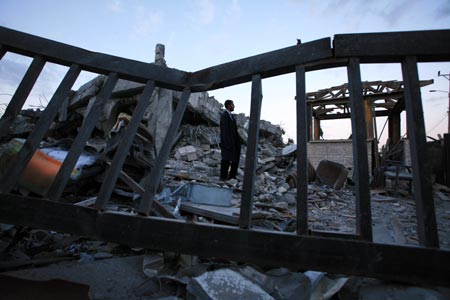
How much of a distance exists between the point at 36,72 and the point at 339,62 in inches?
53.8

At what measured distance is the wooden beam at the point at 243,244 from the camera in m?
0.79

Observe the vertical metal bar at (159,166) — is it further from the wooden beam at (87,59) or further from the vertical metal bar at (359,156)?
the vertical metal bar at (359,156)

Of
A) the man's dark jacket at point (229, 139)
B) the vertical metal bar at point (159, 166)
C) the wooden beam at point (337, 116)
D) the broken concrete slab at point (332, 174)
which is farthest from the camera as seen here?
the wooden beam at point (337, 116)

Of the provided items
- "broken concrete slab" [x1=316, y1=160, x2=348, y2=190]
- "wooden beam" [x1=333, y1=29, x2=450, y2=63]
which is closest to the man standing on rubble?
"broken concrete slab" [x1=316, y1=160, x2=348, y2=190]

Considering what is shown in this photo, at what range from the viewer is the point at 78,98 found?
1119 centimetres

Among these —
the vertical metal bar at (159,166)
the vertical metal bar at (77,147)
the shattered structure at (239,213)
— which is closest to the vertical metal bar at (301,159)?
the shattered structure at (239,213)

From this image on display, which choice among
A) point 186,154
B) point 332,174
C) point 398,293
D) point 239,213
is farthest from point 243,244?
point 186,154

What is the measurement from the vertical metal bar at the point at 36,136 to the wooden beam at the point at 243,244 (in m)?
0.07

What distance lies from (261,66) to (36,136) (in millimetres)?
1022

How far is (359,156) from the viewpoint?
88 centimetres

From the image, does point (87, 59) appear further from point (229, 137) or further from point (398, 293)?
point (229, 137)

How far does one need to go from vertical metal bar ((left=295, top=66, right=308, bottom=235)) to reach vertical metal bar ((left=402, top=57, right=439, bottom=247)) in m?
0.35

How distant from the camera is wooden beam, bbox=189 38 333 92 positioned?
3.20ft

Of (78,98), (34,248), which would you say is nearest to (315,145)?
(34,248)
